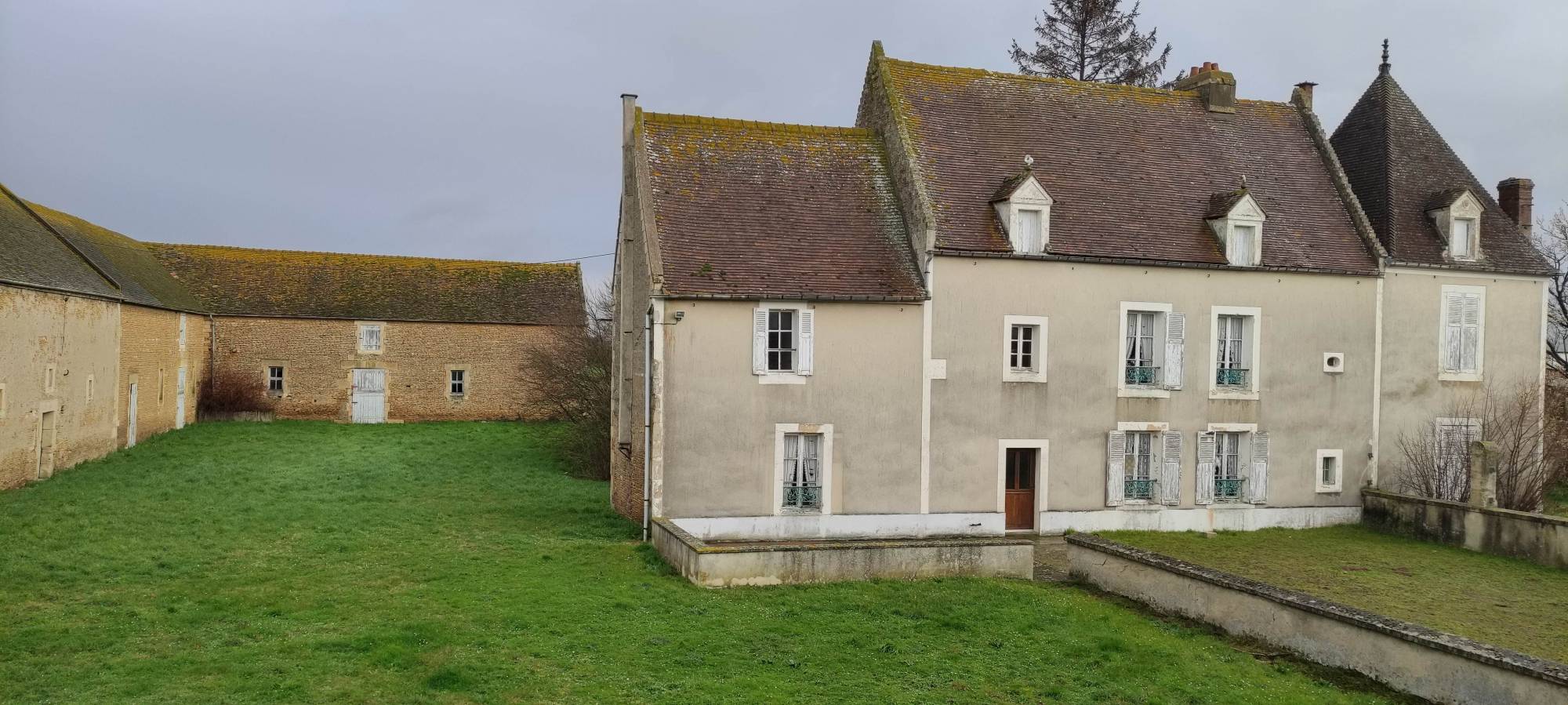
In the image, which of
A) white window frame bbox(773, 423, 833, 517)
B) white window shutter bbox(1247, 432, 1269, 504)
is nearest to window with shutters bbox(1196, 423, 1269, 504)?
white window shutter bbox(1247, 432, 1269, 504)

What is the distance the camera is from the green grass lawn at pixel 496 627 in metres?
9.75

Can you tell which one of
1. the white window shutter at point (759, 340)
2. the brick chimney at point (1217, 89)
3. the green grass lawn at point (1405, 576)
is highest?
the brick chimney at point (1217, 89)

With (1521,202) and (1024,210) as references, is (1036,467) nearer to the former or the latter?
(1024,210)

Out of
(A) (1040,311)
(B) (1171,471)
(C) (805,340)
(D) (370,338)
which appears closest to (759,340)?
Answer: (C) (805,340)

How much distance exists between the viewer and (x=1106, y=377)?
66.4 ft

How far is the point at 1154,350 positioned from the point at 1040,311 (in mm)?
2582

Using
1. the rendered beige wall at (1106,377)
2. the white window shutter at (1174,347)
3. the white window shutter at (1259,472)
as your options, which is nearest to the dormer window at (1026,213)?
the rendered beige wall at (1106,377)

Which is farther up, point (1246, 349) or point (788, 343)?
point (1246, 349)

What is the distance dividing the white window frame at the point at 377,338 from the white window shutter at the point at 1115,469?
2694 centimetres

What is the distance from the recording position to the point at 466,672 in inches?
387

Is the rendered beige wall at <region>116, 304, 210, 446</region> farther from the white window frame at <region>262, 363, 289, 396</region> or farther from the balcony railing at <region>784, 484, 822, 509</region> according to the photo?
the balcony railing at <region>784, 484, 822, 509</region>

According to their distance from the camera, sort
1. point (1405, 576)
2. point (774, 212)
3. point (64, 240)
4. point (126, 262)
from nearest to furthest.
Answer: point (1405, 576), point (774, 212), point (64, 240), point (126, 262)

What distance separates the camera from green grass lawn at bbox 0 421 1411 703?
9.75m

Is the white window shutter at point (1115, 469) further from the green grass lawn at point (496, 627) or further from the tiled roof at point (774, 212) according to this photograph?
the green grass lawn at point (496, 627)
